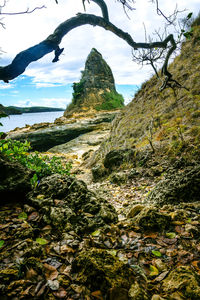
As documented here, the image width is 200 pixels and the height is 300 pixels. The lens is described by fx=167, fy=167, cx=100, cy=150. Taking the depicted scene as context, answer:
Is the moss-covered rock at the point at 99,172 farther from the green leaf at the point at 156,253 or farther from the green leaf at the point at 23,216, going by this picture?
the green leaf at the point at 156,253

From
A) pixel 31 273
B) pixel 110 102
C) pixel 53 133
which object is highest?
pixel 110 102

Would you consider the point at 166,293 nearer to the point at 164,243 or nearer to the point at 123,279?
the point at 123,279

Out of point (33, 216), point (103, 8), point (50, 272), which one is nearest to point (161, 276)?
point (50, 272)

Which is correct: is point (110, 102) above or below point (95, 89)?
below

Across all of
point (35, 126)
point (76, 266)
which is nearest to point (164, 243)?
point (76, 266)

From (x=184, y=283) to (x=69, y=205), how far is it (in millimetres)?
1605

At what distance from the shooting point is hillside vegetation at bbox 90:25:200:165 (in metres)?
5.34

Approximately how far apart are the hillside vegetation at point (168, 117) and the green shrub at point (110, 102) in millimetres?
24302

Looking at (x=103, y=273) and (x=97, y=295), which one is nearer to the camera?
(x=97, y=295)

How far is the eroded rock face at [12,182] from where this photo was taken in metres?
2.26

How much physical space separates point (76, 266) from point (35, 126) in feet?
74.8

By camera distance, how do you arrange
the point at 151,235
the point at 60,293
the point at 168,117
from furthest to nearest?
1. the point at 168,117
2. the point at 151,235
3. the point at 60,293

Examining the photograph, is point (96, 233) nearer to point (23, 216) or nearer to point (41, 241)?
point (41, 241)

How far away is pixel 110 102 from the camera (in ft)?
116
